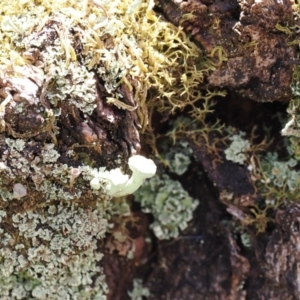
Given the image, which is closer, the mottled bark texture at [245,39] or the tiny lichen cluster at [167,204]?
the mottled bark texture at [245,39]

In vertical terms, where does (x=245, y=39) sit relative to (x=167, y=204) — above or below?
above

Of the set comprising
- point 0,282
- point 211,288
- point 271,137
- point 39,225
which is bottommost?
point 0,282

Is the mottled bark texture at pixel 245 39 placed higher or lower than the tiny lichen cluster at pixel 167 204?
higher

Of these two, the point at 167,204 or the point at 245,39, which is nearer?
the point at 245,39

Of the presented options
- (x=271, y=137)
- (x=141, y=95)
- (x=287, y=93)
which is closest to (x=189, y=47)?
(x=141, y=95)

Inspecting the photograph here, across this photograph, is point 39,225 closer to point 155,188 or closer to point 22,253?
point 22,253
